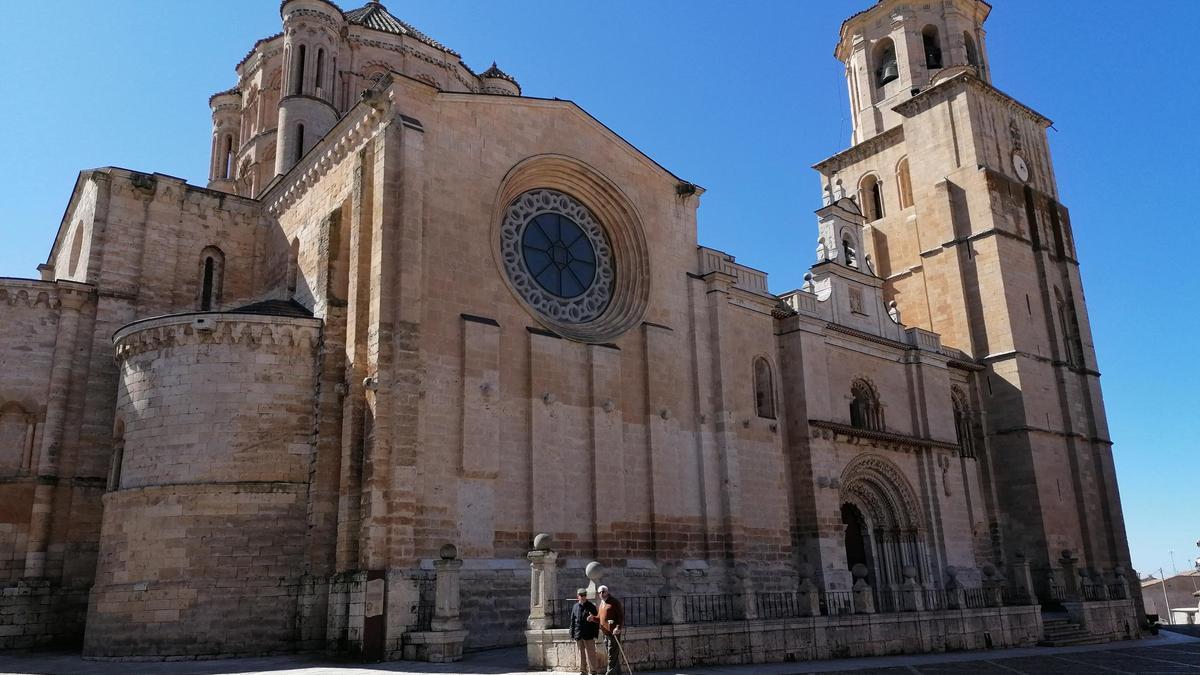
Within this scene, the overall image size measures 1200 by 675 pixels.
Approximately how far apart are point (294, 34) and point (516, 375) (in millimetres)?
15039

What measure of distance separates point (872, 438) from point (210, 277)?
56.2 ft

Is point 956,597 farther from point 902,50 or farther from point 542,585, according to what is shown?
point 902,50

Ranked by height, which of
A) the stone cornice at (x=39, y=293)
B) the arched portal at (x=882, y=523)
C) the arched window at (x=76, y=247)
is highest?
the arched window at (x=76, y=247)

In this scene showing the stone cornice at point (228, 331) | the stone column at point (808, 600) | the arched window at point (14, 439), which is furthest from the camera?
the arched window at point (14, 439)

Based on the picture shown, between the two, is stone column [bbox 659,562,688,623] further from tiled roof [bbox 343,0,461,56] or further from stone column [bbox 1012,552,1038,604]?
tiled roof [bbox 343,0,461,56]

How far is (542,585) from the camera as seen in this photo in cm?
1303

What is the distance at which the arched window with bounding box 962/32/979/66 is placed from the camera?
34156 mm

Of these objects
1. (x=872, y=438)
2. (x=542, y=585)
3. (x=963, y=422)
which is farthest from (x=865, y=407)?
(x=542, y=585)

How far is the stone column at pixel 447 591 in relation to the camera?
545 inches

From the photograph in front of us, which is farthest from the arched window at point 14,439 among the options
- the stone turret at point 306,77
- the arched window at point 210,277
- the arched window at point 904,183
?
the arched window at point 904,183

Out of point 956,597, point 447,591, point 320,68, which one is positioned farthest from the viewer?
point 320,68

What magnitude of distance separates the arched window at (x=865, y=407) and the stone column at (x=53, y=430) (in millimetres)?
19009

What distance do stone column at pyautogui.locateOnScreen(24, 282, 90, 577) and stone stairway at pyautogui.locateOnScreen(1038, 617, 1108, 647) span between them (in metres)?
20.7

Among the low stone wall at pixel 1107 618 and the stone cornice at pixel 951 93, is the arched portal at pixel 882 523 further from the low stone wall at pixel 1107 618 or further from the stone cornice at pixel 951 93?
the stone cornice at pixel 951 93
